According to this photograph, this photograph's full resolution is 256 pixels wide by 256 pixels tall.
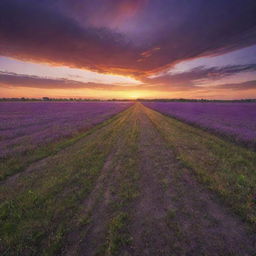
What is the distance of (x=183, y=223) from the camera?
3203 mm

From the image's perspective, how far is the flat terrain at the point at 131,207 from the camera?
8.95 feet

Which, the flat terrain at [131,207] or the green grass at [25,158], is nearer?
the flat terrain at [131,207]

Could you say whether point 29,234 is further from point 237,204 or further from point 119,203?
point 237,204

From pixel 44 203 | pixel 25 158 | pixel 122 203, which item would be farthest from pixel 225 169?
pixel 25 158

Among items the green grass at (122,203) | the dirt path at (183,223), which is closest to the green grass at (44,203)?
the green grass at (122,203)

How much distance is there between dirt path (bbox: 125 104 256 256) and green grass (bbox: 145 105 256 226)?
0.42 meters

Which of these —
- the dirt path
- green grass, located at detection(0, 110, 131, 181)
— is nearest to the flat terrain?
the dirt path

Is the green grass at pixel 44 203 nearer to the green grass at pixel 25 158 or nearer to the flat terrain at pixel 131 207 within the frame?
the flat terrain at pixel 131 207

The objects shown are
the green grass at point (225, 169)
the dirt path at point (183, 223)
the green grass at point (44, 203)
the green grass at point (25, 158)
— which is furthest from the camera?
the green grass at point (25, 158)

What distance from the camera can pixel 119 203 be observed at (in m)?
3.90

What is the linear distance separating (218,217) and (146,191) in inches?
78.7

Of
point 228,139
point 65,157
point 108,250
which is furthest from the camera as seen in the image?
point 228,139

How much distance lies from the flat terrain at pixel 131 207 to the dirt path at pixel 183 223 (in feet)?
0.06

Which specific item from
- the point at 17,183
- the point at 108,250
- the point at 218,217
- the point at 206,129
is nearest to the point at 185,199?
the point at 218,217
